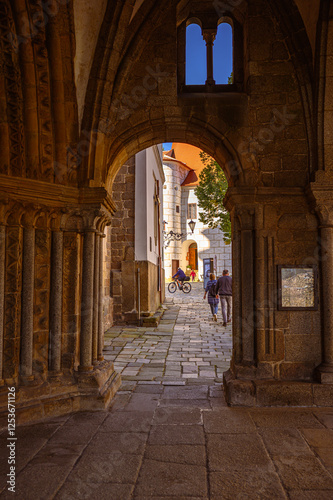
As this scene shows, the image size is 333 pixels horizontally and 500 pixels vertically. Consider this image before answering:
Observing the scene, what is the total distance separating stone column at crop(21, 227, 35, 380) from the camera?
3490mm

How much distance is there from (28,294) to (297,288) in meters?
2.74

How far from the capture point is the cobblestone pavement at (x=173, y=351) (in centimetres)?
488

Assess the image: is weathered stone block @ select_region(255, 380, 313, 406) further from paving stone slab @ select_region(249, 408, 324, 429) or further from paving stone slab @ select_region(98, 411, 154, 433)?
paving stone slab @ select_region(98, 411, 154, 433)

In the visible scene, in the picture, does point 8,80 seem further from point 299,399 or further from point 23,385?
point 299,399

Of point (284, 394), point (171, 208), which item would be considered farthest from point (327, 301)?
point (171, 208)

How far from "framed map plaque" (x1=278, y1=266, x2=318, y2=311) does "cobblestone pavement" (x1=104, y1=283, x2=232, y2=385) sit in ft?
4.76

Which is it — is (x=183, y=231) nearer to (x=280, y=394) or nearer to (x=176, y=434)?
(x=280, y=394)

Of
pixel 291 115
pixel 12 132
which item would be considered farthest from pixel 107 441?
pixel 291 115

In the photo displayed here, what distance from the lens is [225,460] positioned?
8.29 ft

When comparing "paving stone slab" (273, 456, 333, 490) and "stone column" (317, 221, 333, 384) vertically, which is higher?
"stone column" (317, 221, 333, 384)

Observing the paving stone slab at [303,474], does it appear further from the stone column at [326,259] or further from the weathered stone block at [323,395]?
the stone column at [326,259]

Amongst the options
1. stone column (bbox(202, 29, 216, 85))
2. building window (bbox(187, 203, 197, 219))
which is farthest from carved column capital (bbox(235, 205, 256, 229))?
building window (bbox(187, 203, 197, 219))

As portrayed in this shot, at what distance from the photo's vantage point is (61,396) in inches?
138

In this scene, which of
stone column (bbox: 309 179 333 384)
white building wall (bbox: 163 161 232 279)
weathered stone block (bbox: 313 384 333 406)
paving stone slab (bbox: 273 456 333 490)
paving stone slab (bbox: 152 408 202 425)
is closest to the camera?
paving stone slab (bbox: 273 456 333 490)
